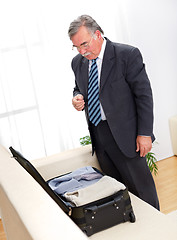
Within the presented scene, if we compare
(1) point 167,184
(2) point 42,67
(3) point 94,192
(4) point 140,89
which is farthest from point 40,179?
(1) point 167,184

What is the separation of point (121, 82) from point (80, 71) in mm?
369

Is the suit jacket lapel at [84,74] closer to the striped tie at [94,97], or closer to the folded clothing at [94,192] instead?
the striped tie at [94,97]

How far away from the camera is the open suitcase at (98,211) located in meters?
2.05

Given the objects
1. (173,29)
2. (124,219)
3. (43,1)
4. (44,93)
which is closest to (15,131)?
(44,93)

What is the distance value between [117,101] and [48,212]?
1.10 m

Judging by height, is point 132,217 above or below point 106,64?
below

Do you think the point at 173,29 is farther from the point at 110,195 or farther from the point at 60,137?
the point at 110,195

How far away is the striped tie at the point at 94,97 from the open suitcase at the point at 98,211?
1.76 feet

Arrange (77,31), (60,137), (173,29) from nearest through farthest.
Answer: (77,31) → (60,137) → (173,29)

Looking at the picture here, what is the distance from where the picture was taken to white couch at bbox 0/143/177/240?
4.32 feet

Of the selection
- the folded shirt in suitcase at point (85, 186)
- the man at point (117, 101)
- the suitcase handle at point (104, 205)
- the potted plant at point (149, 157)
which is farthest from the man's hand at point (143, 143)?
the potted plant at point (149, 157)

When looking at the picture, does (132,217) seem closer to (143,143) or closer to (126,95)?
(143,143)

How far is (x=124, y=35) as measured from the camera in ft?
12.4

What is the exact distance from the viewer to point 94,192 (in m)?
2.21
